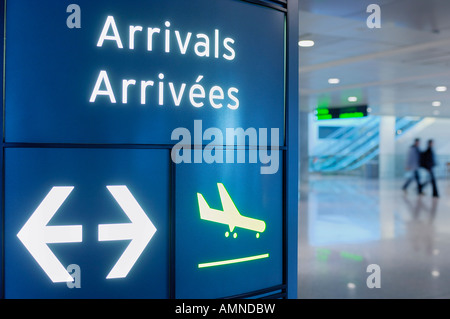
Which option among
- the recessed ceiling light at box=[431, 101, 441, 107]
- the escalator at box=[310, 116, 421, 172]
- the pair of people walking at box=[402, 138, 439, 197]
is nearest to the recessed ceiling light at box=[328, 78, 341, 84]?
the pair of people walking at box=[402, 138, 439, 197]

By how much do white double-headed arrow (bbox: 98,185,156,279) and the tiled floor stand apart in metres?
2.43

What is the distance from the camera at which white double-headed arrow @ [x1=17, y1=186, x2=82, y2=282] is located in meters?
2.36

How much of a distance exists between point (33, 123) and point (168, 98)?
2.52 ft

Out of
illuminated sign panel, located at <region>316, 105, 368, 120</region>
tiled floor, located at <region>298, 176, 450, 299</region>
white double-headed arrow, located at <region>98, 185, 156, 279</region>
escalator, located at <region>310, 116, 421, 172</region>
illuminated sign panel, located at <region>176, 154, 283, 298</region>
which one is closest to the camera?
white double-headed arrow, located at <region>98, 185, 156, 279</region>

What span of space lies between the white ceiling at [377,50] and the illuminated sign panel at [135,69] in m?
2.10

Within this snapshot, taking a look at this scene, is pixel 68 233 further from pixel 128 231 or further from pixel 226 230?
pixel 226 230

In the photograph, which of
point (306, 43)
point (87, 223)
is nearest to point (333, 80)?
point (306, 43)

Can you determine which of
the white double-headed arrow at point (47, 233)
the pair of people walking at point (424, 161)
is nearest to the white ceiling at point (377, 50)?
the pair of people walking at point (424, 161)

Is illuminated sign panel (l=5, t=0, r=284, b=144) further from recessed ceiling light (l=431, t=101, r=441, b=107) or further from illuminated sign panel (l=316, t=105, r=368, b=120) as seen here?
recessed ceiling light (l=431, t=101, r=441, b=107)

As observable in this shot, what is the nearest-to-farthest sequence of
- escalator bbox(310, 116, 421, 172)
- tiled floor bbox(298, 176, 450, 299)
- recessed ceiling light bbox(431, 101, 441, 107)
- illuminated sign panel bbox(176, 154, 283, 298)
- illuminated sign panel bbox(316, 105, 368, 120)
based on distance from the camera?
illuminated sign panel bbox(176, 154, 283, 298)
tiled floor bbox(298, 176, 450, 299)
recessed ceiling light bbox(431, 101, 441, 107)
illuminated sign panel bbox(316, 105, 368, 120)
escalator bbox(310, 116, 421, 172)

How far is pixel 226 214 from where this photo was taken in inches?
109

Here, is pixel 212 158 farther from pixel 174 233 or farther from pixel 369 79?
pixel 369 79
